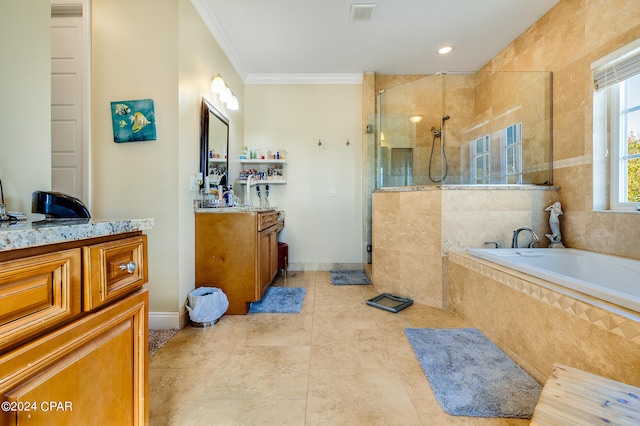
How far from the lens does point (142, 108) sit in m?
1.85

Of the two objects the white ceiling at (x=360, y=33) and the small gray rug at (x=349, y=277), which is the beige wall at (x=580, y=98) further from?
the small gray rug at (x=349, y=277)

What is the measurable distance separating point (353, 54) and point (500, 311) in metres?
2.86

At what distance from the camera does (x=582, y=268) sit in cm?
183

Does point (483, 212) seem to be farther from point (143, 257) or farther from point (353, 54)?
point (143, 257)

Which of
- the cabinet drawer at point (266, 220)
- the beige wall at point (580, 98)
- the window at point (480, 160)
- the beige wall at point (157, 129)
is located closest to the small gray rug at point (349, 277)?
the cabinet drawer at point (266, 220)

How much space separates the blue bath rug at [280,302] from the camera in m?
2.21

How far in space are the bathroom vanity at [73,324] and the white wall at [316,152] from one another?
2745 mm

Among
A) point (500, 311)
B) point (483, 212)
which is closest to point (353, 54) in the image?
point (483, 212)

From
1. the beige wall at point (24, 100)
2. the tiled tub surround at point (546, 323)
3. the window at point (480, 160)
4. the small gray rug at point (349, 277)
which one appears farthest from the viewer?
the small gray rug at point (349, 277)

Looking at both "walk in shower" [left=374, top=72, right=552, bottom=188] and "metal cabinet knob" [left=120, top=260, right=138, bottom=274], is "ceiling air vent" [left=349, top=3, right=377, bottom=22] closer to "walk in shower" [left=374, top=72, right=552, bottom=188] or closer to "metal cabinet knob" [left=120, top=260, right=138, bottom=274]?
"walk in shower" [left=374, top=72, right=552, bottom=188]

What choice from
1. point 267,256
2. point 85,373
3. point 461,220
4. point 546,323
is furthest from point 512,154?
point 85,373

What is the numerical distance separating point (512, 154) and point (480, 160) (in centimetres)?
28

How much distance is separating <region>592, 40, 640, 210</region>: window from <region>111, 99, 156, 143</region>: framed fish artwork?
317cm

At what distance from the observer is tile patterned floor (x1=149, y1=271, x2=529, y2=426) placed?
1134 mm
